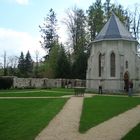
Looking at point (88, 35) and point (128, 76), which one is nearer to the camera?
point (128, 76)

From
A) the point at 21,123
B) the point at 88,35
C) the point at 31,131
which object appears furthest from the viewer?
the point at 88,35

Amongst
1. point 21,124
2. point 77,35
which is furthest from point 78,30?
point 21,124

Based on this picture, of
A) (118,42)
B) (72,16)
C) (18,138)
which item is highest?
(72,16)

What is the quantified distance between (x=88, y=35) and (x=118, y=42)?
20.0 metres

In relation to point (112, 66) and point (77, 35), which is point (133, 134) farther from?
point (77, 35)

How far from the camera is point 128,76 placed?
43938mm

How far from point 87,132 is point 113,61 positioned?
32.8 meters

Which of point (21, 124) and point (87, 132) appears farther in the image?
point (21, 124)

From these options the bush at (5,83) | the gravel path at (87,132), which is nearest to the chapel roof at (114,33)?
the bush at (5,83)

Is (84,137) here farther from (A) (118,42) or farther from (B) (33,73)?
(B) (33,73)

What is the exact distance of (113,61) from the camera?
44.1 meters

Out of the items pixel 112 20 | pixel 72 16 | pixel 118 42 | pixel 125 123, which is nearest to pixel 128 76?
pixel 118 42

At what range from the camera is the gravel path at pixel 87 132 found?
11.0 m

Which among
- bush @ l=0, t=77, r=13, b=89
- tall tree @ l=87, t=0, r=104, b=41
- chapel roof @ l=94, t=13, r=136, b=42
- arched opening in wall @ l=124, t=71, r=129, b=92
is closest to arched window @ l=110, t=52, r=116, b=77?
arched opening in wall @ l=124, t=71, r=129, b=92
